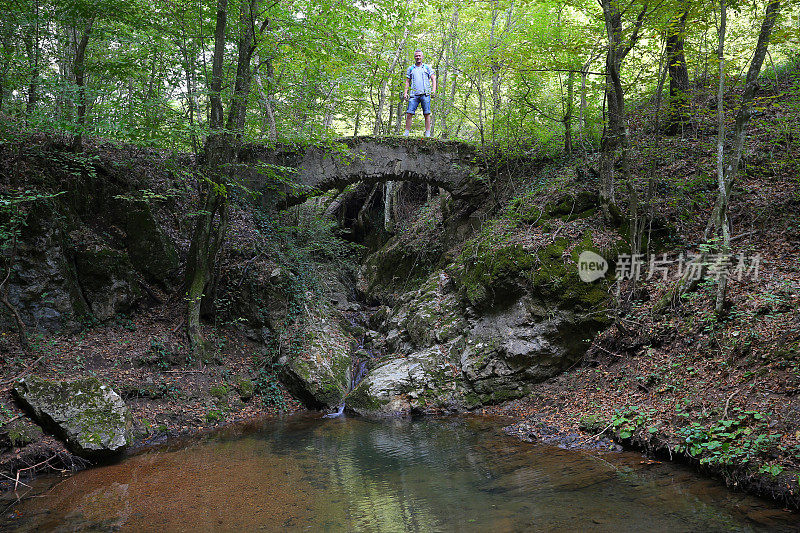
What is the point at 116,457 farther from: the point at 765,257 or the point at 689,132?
the point at 689,132

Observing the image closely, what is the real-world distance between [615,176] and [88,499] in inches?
385

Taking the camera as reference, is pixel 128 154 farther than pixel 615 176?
Yes

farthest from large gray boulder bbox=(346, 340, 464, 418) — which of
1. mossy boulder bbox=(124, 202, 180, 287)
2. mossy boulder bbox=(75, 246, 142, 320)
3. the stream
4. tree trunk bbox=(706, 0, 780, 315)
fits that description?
mossy boulder bbox=(124, 202, 180, 287)

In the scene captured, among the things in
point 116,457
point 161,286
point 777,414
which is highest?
point 161,286

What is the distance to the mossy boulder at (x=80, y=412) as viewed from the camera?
5.83 metres

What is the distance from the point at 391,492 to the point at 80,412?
4.44 metres

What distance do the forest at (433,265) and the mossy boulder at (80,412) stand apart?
0.03 meters

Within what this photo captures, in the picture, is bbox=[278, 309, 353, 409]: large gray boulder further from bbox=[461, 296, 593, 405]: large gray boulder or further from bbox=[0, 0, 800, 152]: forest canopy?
bbox=[0, 0, 800, 152]: forest canopy

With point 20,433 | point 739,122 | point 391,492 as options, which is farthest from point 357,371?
point 739,122

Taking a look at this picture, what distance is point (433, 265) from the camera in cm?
1205

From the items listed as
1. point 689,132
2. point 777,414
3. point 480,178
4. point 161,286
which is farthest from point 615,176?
point 161,286

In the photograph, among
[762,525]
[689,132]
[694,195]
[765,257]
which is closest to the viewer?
[762,525]

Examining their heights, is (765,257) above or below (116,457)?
above

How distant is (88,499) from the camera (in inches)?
188
